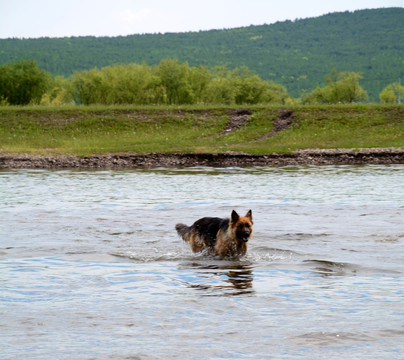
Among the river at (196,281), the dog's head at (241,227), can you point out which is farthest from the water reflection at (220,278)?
the dog's head at (241,227)

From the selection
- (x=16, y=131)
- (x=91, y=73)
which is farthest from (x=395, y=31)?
(x=16, y=131)

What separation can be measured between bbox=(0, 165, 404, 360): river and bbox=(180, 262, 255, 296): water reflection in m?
0.03

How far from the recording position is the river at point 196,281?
6.00 metres

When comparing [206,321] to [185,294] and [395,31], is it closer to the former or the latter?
[185,294]

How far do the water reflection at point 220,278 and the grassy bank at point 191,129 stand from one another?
25.5m

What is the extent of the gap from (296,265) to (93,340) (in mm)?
4554

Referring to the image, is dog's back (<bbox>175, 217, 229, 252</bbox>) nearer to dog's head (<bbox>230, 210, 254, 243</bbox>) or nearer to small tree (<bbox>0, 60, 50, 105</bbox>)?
dog's head (<bbox>230, 210, 254, 243</bbox>)

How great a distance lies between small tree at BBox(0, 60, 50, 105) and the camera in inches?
2815

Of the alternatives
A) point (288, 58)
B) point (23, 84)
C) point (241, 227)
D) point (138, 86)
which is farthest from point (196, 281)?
point (288, 58)

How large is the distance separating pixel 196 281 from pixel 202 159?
25675mm

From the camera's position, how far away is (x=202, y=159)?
34.3 m

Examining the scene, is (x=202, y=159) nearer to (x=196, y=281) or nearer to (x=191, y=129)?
(x=191, y=129)

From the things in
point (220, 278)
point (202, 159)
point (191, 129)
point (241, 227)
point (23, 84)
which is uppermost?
point (23, 84)

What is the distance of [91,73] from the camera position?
73250 mm
